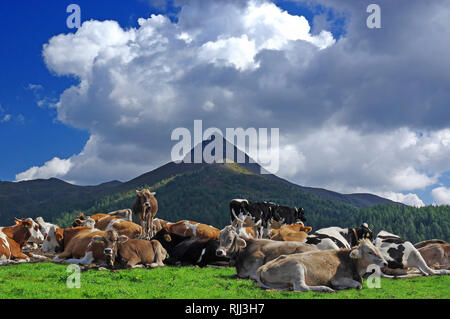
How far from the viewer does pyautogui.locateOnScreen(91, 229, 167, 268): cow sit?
16.5 meters

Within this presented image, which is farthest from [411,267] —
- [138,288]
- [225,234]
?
[138,288]

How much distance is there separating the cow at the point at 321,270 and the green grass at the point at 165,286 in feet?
1.27

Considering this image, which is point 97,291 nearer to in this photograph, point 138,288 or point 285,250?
point 138,288

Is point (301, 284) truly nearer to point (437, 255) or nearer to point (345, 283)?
point (345, 283)

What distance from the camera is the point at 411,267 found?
17969mm

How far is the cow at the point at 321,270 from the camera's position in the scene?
40.4ft

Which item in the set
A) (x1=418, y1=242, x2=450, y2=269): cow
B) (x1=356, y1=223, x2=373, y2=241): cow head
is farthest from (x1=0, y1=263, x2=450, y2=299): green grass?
(x1=356, y1=223, x2=373, y2=241): cow head

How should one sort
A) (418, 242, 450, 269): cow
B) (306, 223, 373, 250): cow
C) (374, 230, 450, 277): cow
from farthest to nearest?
(418, 242, 450, 269): cow, (306, 223, 373, 250): cow, (374, 230, 450, 277): cow

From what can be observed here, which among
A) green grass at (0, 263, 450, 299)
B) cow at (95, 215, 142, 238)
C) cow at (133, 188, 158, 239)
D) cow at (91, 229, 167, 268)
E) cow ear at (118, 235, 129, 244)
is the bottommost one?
green grass at (0, 263, 450, 299)

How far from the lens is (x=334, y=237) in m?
21.0

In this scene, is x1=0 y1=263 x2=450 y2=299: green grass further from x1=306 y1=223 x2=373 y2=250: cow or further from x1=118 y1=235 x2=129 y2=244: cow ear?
x1=306 y1=223 x2=373 y2=250: cow

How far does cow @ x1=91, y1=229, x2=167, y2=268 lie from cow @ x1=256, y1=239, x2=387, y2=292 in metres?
5.89

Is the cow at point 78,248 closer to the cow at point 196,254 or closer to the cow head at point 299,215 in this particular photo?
→ the cow at point 196,254
